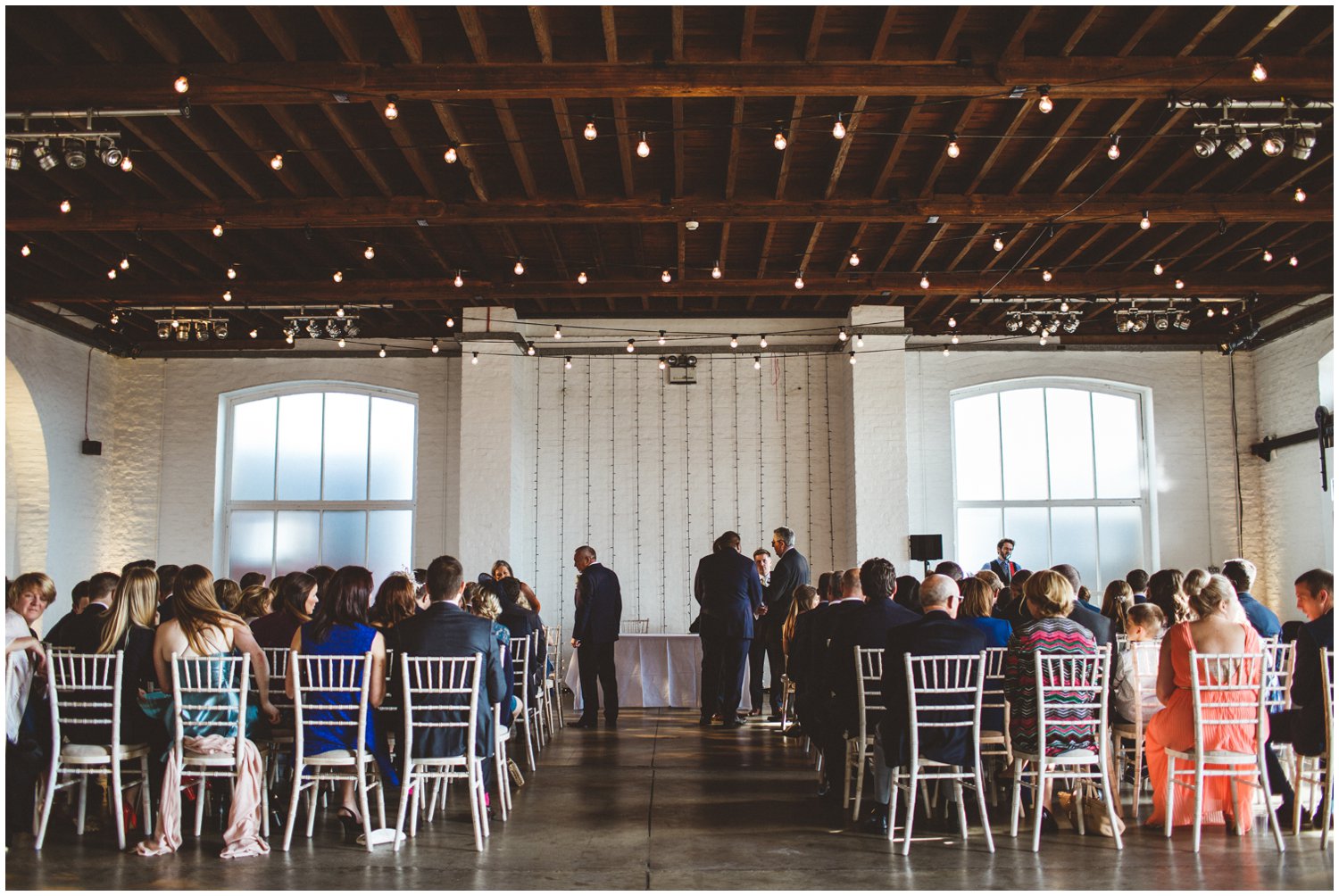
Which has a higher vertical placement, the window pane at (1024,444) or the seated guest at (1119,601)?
the window pane at (1024,444)

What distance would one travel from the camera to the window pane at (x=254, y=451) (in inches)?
559

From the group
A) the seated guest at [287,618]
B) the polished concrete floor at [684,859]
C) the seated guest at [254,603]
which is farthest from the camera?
the seated guest at [254,603]

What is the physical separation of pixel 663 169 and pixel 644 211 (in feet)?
1.29

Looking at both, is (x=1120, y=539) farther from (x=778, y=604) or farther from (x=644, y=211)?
(x=644, y=211)

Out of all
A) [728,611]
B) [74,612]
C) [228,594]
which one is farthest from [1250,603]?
[74,612]

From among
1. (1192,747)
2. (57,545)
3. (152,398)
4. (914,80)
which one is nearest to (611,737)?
(1192,747)

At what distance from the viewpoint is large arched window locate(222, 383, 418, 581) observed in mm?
14117

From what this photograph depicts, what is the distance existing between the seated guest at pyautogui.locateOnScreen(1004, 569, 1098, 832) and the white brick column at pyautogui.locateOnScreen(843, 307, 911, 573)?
24.0 feet

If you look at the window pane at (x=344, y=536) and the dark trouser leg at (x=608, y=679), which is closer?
the dark trouser leg at (x=608, y=679)

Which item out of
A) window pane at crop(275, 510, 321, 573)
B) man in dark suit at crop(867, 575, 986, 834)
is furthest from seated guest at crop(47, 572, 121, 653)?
window pane at crop(275, 510, 321, 573)

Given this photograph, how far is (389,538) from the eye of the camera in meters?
14.1

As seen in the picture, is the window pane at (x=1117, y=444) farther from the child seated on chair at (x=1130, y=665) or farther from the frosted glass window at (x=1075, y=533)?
the child seated on chair at (x=1130, y=665)

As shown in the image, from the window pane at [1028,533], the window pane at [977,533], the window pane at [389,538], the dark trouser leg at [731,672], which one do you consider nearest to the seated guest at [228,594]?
the dark trouser leg at [731,672]

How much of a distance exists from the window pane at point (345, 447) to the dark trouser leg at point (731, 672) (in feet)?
21.1
